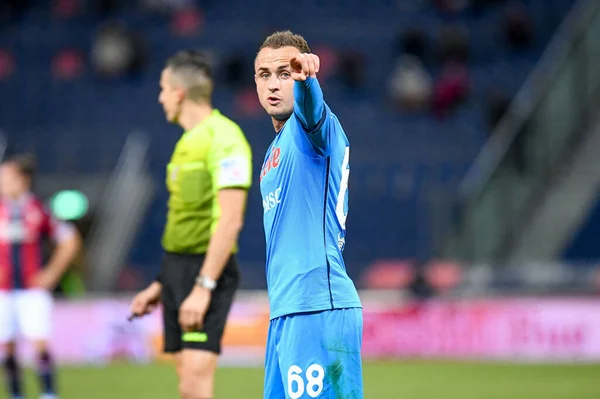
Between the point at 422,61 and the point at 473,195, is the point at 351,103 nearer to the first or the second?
the point at 422,61

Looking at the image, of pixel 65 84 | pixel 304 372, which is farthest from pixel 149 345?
pixel 304 372

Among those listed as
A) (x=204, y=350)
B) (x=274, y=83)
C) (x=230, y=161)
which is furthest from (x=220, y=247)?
(x=274, y=83)

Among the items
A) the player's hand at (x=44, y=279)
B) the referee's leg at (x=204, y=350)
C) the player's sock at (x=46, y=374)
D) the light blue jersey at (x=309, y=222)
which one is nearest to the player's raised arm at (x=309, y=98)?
the light blue jersey at (x=309, y=222)

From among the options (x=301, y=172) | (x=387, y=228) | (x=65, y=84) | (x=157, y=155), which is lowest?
(x=301, y=172)

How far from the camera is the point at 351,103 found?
73.2 ft

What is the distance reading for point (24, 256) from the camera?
1175 cm

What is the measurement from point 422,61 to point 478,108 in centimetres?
165

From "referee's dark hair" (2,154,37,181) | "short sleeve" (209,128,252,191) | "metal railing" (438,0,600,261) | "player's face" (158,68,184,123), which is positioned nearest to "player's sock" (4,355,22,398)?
"referee's dark hair" (2,154,37,181)

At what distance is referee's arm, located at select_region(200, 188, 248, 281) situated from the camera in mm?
6297

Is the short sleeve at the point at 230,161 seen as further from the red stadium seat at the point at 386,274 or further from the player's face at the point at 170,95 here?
the red stadium seat at the point at 386,274

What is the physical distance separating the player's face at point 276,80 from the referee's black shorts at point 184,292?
81.7 inches

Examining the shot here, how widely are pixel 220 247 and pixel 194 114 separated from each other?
3.45ft

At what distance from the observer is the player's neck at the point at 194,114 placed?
700 centimetres

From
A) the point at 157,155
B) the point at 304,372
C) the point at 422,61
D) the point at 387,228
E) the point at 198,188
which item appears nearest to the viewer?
the point at 304,372
